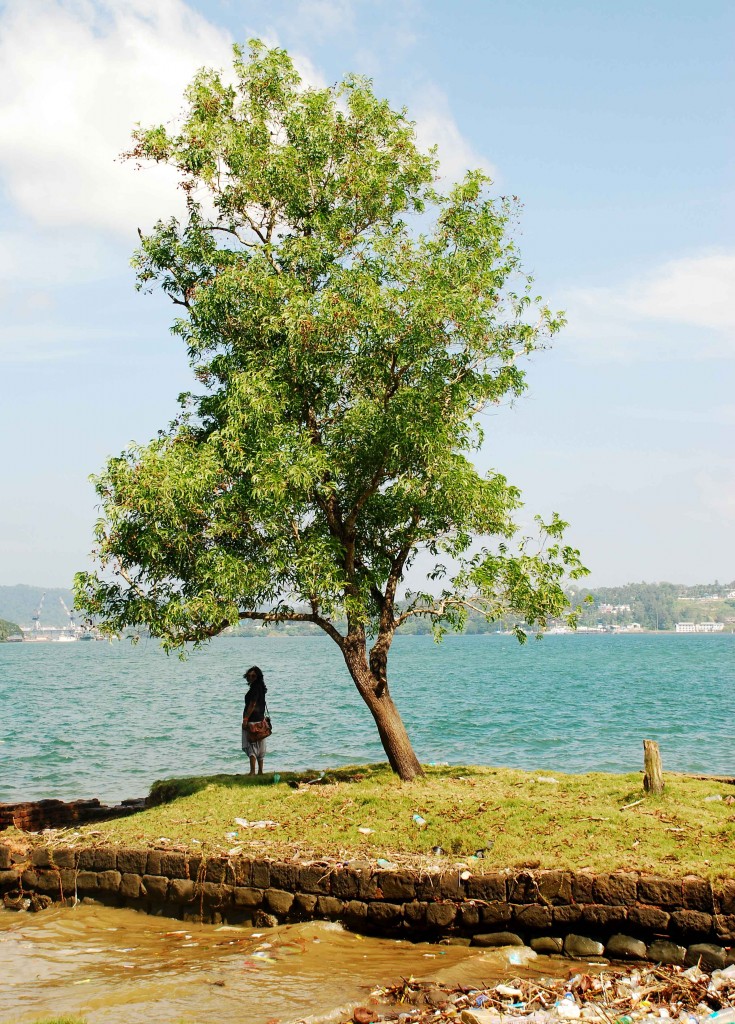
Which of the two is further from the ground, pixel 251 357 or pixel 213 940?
pixel 251 357

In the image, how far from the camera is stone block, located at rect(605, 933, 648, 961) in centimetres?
1059

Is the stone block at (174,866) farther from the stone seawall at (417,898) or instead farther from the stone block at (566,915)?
the stone block at (566,915)

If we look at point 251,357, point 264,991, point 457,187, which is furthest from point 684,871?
point 457,187

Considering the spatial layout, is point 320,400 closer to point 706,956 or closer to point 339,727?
point 706,956

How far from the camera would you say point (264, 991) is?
10195 mm

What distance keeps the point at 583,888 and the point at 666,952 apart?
1100 millimetres

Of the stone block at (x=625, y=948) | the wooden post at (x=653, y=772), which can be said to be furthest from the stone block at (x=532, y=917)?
the wooden post at (x=653, y=772)

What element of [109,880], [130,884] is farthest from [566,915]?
[109,880]

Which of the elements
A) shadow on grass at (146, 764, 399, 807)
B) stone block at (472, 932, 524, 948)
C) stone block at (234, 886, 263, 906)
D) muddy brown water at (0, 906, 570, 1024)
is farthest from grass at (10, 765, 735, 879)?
muddy brown water at (0, 906, 570, 1024)

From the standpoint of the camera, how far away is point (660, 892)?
1070cm

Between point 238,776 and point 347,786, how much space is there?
133 inches

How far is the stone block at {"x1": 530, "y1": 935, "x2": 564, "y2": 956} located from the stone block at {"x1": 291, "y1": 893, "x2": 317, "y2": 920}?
2.98 m

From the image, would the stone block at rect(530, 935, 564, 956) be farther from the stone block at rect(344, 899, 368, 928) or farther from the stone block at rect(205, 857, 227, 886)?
the stone block at rect(205, 857, 227, 886)

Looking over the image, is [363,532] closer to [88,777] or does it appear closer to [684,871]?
[684,871]
